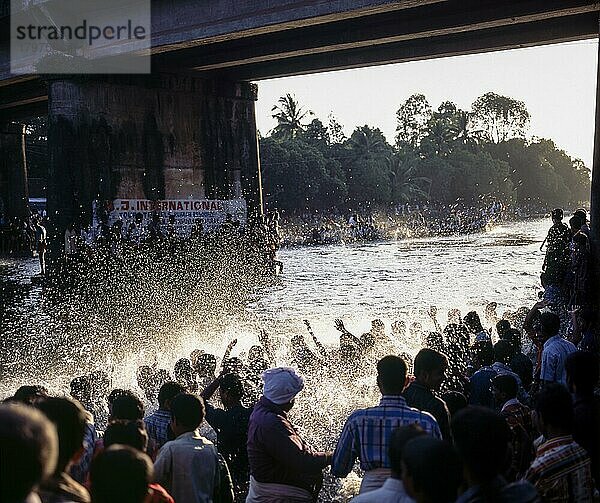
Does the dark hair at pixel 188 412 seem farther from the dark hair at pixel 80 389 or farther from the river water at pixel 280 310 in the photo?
the river water at pixel 280 310

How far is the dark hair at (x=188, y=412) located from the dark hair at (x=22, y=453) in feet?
5.67

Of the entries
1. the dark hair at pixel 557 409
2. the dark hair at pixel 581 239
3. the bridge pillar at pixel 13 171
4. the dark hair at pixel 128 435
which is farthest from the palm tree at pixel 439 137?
the dark hair at pixel 128 435

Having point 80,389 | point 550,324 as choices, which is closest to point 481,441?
point 550,324

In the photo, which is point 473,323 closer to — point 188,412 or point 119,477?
point 188,412

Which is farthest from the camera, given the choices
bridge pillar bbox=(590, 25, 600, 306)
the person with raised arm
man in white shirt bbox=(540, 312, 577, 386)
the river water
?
the river water

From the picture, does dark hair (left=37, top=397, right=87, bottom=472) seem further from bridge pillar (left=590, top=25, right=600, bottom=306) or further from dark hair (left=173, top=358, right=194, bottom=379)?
bridge pillar (left=590, top=25, right=600, bottom=306)

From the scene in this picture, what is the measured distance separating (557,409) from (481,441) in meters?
0.98

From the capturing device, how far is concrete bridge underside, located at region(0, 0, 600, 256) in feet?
47.7

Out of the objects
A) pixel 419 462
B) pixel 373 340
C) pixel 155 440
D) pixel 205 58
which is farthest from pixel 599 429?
pixel 205 58

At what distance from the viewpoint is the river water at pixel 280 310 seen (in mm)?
15742

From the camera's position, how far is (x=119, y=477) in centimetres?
314

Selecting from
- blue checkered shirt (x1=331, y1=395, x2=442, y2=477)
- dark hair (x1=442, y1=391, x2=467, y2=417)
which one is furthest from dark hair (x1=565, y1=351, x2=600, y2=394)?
blue checkered shirt (x1=331, y1=395, x2=442, y2=477)

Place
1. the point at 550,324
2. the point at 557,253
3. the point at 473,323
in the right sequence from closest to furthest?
the point at 550,324, the point at 473,323, the point at 557,253

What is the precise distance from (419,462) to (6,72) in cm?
2112
